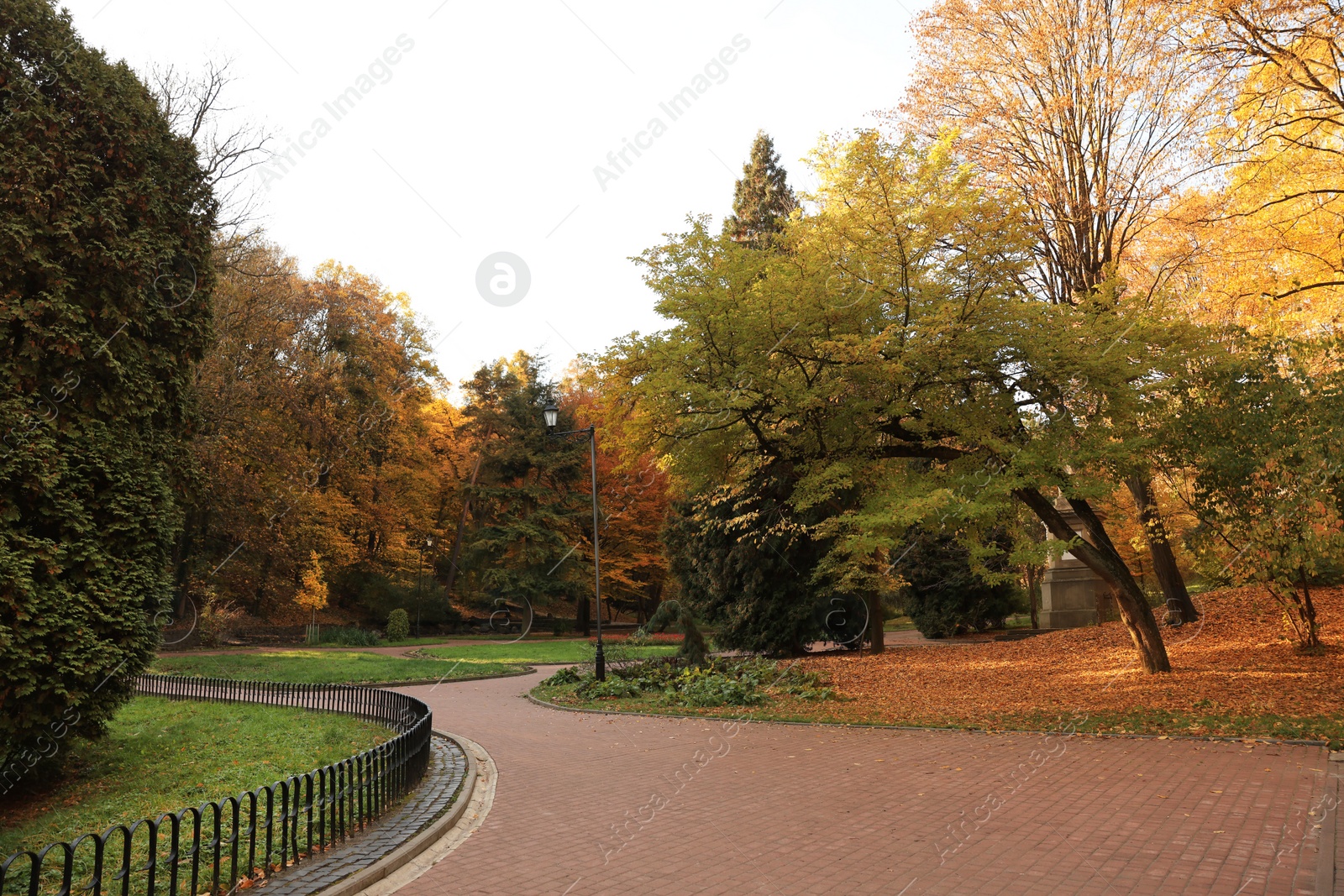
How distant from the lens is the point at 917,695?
16344mm

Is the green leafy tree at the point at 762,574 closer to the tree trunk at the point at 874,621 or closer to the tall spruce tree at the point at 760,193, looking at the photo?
the tree trunk at the point at 874,621

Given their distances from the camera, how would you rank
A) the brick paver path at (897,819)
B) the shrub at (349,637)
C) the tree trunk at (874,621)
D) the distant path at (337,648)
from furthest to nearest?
the shrub at (349,637), the distant path at (337,648), the tree trunk at (874,621), the brick paver path at (897,819)

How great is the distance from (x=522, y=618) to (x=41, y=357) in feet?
128

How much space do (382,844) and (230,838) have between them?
151cm

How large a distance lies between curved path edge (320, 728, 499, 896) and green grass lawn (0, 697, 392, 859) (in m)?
2.47

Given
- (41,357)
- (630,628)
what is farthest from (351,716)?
(630,628)

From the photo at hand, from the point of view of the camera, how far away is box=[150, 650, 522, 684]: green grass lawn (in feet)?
72.1

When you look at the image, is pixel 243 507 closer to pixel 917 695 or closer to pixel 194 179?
pixel 194 179

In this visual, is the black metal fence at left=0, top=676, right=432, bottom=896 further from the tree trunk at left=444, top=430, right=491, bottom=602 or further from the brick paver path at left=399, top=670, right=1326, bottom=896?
the tree trunk at left=444, top=430, right=491, bottom=602

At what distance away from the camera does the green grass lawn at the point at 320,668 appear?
72.1 feet

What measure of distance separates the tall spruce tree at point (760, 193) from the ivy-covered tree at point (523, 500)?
17.0 metres

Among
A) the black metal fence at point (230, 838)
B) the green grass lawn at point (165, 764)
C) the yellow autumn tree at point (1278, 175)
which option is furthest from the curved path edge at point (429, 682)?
the yellow autumn tree at point (1278, 175)

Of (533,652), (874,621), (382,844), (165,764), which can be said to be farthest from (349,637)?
(382,844)

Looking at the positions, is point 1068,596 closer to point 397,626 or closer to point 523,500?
point 523,500
